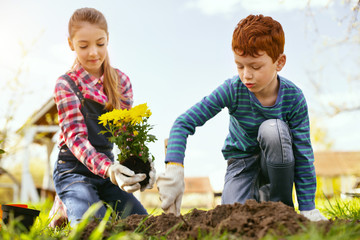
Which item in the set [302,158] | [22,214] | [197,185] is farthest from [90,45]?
[197,185]

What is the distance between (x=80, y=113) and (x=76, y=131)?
0.50 ft

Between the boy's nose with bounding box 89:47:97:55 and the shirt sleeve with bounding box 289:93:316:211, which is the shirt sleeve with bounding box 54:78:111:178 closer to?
the boy's nose with bounding box 89:47:97:55

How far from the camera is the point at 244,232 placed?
1.42 meters

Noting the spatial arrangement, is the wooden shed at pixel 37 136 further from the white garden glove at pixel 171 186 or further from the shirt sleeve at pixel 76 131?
the white garden glove at pixel 171 186

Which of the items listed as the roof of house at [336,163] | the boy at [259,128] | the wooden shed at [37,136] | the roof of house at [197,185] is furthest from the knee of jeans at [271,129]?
the roof of house at [336,163]

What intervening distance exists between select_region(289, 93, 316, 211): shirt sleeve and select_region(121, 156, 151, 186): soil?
999mm

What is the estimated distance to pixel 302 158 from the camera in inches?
94.3

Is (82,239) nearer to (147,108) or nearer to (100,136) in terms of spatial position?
(147,108)

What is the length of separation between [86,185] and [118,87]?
2.73 ft

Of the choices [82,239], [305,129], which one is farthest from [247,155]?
[82,239]

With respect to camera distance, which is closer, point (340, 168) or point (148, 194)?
point (148, 194)

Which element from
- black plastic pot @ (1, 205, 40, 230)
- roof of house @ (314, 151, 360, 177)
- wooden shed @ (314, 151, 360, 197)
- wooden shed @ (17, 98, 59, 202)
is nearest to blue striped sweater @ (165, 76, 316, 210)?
black plastic pot @ (1, 205, 40, 230)

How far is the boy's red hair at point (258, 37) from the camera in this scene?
2160mm

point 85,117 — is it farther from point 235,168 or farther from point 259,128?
point 259,128
